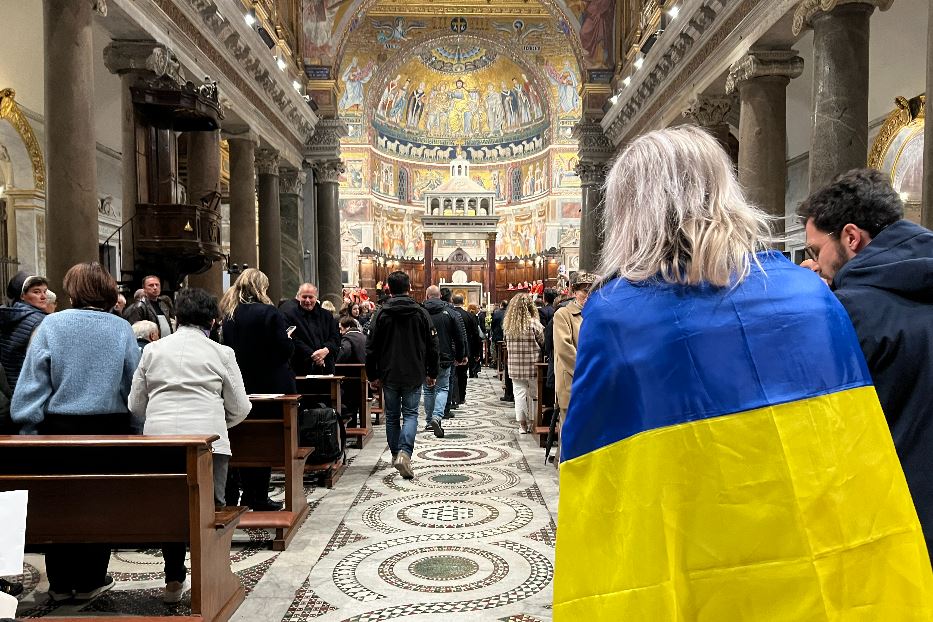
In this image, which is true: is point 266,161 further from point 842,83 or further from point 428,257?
point 428,257

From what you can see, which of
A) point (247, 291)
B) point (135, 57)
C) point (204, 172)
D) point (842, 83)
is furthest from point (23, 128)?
point (842, 83)

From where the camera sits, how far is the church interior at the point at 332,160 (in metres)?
4.07

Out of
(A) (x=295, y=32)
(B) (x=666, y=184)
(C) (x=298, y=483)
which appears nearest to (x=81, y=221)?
(C) (x=298, y=483)

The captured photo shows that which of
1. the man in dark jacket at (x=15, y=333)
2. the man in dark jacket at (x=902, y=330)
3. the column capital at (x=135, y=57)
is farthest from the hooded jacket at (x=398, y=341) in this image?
the column capital at (x=135, y=57)

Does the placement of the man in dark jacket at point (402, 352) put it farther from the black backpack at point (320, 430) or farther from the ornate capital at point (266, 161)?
the ornate capital at point (266, 161)

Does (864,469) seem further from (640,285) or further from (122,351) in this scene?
(122,351)

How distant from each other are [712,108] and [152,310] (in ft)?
30.7

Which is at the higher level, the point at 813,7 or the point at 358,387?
the point at 813,7

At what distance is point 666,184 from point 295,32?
19.3 metres

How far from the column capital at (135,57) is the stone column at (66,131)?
1.87 meters

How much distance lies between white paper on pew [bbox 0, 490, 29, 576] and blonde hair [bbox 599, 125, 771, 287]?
1.63 m

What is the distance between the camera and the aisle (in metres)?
3.59

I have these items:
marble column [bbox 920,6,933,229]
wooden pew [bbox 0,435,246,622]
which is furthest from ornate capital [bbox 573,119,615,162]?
wooden pew [bbox 0,435,246,622]

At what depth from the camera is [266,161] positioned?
15.5 m
